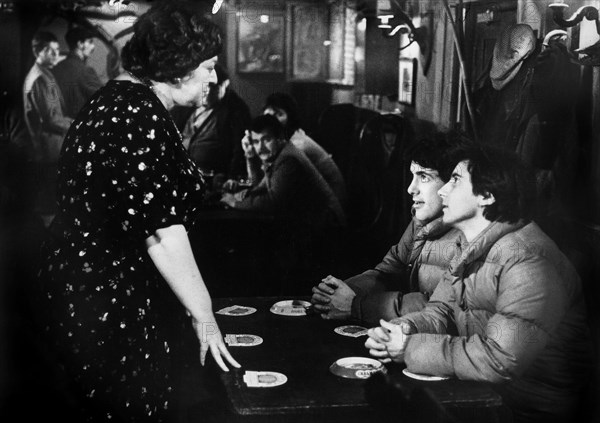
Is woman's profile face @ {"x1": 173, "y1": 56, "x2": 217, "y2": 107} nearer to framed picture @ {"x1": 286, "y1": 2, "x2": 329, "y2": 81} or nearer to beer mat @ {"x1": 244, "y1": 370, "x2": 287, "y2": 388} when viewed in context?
beer mat @ {"x1": 244, "y1": 370, "x2": 287, "y2": 388}

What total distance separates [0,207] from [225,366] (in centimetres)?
121

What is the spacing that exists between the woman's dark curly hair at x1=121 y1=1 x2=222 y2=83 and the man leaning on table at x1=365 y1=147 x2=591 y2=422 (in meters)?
0.82

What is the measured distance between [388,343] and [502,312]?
313 mm

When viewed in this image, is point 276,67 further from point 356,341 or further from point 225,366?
point 225,366

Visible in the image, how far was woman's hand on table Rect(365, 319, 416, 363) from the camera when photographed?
1914 millimetres

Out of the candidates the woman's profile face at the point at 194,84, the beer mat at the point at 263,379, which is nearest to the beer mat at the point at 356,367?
the beer mat at the point at 263,379

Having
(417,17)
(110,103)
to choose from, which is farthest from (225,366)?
(417,17)

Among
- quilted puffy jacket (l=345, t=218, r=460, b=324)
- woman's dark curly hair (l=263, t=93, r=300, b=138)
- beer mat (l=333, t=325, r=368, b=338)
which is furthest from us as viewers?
woman's dark curly hair (l=263, t=93, r=300, b=138)

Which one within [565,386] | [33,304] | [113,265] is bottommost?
[565,386]

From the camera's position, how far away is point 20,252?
2.11 m

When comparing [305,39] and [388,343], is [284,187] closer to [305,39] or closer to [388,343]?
[305,39]

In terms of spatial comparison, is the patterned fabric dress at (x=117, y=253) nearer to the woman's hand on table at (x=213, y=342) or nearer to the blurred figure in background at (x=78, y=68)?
the woman's hand on table at (x=213, y=342)

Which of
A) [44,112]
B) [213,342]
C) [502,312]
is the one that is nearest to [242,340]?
[213,342]

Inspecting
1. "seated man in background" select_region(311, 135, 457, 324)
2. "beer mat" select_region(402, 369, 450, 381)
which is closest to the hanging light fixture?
"seated man in background" select_region(311, 135, 457, 324)
